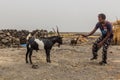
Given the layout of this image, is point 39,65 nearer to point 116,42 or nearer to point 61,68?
point 61,68

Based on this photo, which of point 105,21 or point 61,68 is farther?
point 105,21

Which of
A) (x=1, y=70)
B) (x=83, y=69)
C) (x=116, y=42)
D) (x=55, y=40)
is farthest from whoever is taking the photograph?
(x=116, y=42)

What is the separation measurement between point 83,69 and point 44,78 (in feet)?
8.68

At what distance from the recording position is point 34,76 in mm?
12867

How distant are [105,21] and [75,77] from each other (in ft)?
12.2

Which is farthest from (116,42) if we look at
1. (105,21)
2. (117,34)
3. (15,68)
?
(15,68)

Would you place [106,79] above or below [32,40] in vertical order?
below

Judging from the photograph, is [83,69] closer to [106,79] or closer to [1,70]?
[106,79]

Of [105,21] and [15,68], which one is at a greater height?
[105,21]

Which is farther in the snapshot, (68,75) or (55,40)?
(55,40)

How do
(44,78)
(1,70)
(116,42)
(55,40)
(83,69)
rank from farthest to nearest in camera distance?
1. (116,42)
2. (55,40)
3. (83,69)
4. (1,70)
5. (44,78)

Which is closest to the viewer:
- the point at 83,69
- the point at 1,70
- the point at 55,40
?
the point at 1,70

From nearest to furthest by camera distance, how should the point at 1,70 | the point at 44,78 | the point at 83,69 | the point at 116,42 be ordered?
1. the point at 44,78
2. the point at 1,70
3. the point at 83,69
4. the point at 116,42

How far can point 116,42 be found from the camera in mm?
32375
